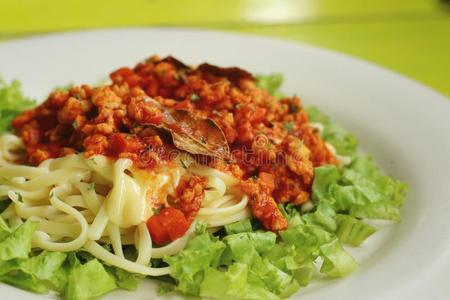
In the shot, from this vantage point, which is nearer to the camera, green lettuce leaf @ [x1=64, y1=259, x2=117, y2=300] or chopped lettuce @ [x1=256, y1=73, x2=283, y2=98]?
green lettuce leaf @ [x1=64, y1=259, x2=117, y2=300]

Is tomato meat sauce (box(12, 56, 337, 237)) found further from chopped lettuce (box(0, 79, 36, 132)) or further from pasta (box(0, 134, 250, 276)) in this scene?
chopped lettuce (box(0, 79, 36, 132))

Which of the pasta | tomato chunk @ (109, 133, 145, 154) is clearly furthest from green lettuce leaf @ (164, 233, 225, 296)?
tomato chunk @ (109, 133, 145, 154)

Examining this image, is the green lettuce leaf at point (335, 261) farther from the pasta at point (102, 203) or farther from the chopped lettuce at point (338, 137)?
the chopped lettuce at point (338, 137)

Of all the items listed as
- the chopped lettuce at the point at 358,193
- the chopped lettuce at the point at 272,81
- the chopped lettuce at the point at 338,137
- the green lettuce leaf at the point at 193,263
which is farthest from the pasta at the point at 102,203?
the chopped lettuce at the point at 272,81

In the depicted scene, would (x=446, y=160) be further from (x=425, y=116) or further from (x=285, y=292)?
(x=285, y=292)

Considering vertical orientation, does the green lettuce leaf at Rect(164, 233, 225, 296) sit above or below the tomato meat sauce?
below

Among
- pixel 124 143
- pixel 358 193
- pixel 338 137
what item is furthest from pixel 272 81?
pixel 124 143

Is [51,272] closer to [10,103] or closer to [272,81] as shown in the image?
[10,103]
